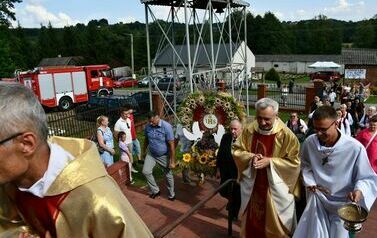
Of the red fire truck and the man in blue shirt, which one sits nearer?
the man in blue shirt

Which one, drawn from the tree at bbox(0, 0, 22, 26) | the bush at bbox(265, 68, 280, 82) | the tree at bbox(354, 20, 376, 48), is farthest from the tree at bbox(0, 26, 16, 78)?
the tree at bbox(354, 20, 376, 48)

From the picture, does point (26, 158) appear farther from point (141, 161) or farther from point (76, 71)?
point (76, 71)

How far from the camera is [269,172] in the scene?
450 centimetres

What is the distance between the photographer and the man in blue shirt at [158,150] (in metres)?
7.42

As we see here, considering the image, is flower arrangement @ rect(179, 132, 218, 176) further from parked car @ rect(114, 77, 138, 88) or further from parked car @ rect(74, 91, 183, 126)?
parked car @ rect(114, 77, 138, 88)

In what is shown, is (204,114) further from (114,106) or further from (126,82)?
(126,82)

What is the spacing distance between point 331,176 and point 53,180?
122 inches

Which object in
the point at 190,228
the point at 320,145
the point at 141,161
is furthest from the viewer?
the point at 141,161

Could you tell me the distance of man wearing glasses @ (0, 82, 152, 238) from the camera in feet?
4.72

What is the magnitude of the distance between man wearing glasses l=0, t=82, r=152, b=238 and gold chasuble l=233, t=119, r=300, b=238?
3171mm

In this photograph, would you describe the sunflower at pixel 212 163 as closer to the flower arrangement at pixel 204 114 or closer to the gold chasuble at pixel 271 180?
the flower arrangement at pixel 204 114

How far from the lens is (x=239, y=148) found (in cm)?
482

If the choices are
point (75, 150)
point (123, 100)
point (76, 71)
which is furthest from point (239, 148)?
point (76, 71)

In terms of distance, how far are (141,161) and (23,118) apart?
8753mm
